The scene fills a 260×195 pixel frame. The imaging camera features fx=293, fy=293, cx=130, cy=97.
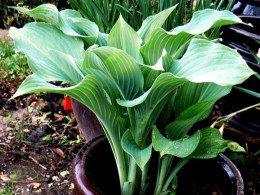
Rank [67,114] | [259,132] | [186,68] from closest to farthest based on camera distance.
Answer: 1. [186,68]
2. [259,132]
3. [67,114]

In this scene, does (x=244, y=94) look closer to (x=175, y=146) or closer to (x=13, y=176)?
(x=175, y=146)

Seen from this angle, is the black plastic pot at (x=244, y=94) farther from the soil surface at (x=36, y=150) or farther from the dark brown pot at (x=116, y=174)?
the soil surface at (x=36, y=150)

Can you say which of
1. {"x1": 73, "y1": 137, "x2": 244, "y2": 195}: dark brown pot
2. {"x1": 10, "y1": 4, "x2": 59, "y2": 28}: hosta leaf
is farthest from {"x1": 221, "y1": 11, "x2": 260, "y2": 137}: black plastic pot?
{"x1": 10, "y1": 4, "x2": 59, "y2": 28}: hosta leaf

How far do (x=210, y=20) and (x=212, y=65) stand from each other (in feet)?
0.58

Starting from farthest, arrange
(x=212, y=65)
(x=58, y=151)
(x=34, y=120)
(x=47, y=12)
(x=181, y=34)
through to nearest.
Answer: (x=34, y=120), (x=58, y=151), (x=47, y=12), (x=181, y=34), (x=212, y=65)

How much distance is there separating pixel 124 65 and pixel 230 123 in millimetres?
967

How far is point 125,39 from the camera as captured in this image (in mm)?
807

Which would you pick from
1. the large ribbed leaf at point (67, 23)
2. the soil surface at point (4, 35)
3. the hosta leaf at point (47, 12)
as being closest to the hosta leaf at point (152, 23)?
the large ribbed leaf at point (67, 23)

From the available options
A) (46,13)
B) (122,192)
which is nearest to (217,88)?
(122,192)

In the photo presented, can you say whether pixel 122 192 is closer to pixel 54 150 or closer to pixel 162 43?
pixel 162 43

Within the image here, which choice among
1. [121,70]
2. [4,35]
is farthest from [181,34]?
[4,35]

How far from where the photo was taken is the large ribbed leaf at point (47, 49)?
0.81 m

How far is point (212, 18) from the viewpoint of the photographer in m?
0.76

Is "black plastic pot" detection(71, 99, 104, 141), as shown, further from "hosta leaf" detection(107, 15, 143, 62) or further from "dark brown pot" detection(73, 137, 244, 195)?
"hosta leaf" detection(107, 15, 143, 62)
